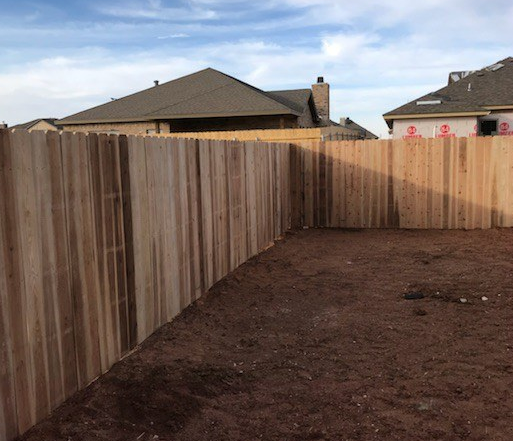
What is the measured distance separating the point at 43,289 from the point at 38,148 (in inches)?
35.4

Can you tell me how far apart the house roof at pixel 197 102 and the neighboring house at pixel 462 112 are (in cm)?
487

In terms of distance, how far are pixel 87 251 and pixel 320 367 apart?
2161mm

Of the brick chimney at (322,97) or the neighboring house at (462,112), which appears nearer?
the neighboring house at (462,112)

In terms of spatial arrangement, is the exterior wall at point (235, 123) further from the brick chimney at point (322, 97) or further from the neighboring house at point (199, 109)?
the brick chimney at point (322, 97)

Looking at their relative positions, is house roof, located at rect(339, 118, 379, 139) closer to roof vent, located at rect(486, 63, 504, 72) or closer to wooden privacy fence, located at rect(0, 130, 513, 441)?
roof vent, located at rect(486, 63, 504, 72)

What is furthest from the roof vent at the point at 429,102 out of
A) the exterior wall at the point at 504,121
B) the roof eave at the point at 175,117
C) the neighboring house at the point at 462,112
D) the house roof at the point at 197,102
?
the roof eave at the point at 175,117

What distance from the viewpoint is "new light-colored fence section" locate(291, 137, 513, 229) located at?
1084 cm

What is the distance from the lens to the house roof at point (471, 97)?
22.3 meters

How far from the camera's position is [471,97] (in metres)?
23.3

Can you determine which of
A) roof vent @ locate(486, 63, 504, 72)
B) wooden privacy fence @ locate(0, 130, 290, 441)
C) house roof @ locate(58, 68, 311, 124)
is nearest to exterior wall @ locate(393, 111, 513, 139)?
roof vent @ locate(486, 63, 504, 72)

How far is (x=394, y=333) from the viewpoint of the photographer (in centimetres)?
525

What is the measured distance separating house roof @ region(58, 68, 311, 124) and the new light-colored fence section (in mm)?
10144

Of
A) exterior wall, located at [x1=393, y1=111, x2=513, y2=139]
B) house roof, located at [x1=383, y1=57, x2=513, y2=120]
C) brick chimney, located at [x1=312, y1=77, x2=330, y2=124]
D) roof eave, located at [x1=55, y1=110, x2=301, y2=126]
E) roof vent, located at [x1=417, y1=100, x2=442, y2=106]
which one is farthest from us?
brick chimney, located at [x1=312, y1=77, x2=330, y2=124]

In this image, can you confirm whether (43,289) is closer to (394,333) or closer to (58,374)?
(58,374)
